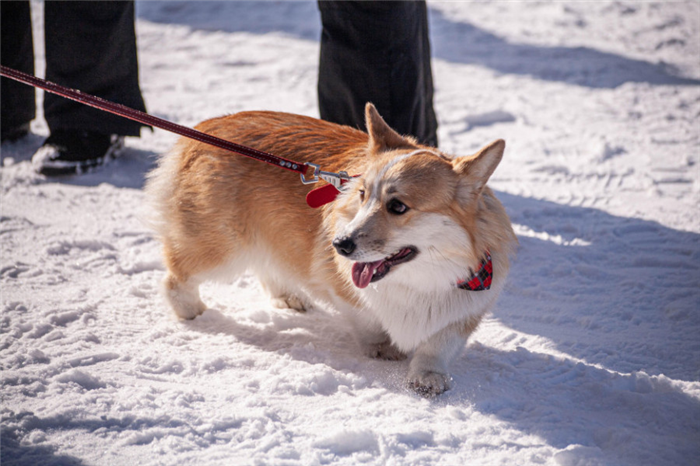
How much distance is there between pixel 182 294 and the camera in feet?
8.62

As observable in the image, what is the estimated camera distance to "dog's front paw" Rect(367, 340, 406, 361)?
2426mm

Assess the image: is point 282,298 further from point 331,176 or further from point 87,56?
point 87,56

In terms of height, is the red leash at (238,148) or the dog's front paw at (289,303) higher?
the red leash at (238,148)

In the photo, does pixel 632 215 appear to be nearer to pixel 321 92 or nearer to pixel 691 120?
pixel 691 120

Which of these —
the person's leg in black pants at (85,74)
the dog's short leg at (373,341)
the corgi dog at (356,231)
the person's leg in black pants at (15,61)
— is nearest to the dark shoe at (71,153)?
the person's leg in black pants at (85,74)

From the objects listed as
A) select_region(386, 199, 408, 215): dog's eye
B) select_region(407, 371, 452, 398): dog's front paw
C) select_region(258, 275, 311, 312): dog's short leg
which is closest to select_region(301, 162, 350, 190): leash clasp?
select_region(386, 199, 408, 215): dog's eye

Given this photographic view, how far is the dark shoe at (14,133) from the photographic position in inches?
167

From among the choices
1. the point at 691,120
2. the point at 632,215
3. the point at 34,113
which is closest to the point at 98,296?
the point at 34,113

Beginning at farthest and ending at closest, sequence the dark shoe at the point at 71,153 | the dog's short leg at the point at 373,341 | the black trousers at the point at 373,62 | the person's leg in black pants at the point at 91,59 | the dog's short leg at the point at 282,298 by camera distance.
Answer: the dark shoe at the point at 71,153 < the person's leg in black pants at the point at 91,59 < the black trousers at the point at 373,62 < the dog's short leg at the point at 282,298 < the dog's short leg at the point at 373,341

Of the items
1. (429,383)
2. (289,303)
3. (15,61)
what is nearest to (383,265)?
(429,383)

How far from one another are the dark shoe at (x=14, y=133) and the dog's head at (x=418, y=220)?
3269 mm

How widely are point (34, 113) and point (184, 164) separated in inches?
94.8

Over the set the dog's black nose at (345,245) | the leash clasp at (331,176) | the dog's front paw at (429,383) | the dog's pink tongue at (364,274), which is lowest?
the dog's front paw at (429,383)

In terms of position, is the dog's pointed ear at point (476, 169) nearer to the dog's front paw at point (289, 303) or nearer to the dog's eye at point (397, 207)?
the dog's eye at point (397, 207)
